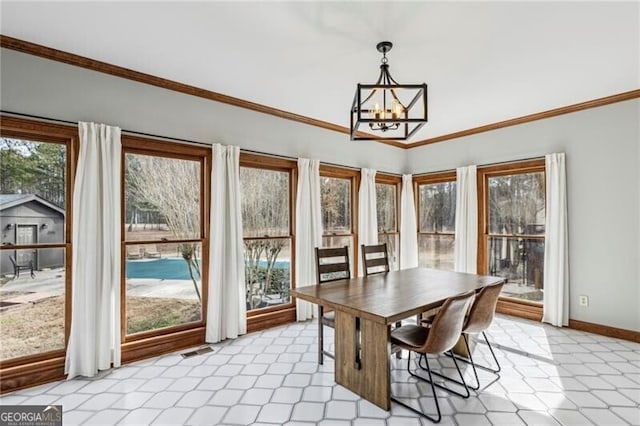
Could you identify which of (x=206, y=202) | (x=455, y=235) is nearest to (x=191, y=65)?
(x=206, y=202)

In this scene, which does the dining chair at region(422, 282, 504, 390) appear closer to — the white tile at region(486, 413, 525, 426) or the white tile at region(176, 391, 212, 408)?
the white tile at region(486, 413, 525, 426)

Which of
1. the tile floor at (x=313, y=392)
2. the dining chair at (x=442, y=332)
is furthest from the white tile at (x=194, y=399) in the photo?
the dining chair at (x=442, y=332)

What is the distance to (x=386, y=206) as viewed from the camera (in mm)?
5695

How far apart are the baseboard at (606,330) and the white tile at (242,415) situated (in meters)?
3.83

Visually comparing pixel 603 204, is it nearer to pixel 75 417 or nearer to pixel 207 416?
pixel 207 416

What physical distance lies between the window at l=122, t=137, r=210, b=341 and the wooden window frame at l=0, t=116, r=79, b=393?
1.38 feet

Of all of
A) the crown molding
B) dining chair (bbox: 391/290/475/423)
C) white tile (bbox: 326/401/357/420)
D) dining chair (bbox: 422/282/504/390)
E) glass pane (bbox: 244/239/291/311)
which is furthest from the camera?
glass pane (bbox: 244/239/291/311)

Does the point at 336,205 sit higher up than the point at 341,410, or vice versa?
the point at 336,205

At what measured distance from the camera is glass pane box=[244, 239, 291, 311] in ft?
13.0

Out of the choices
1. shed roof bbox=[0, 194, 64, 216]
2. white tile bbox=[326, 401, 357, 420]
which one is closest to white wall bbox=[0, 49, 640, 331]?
shed roof bbox=[0, 194, 64, 216]

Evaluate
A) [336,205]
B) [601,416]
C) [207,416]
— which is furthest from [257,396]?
[336,205]

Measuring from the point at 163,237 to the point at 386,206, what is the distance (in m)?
3.66

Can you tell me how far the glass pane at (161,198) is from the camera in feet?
10.3

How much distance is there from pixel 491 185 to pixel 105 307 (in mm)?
4966
